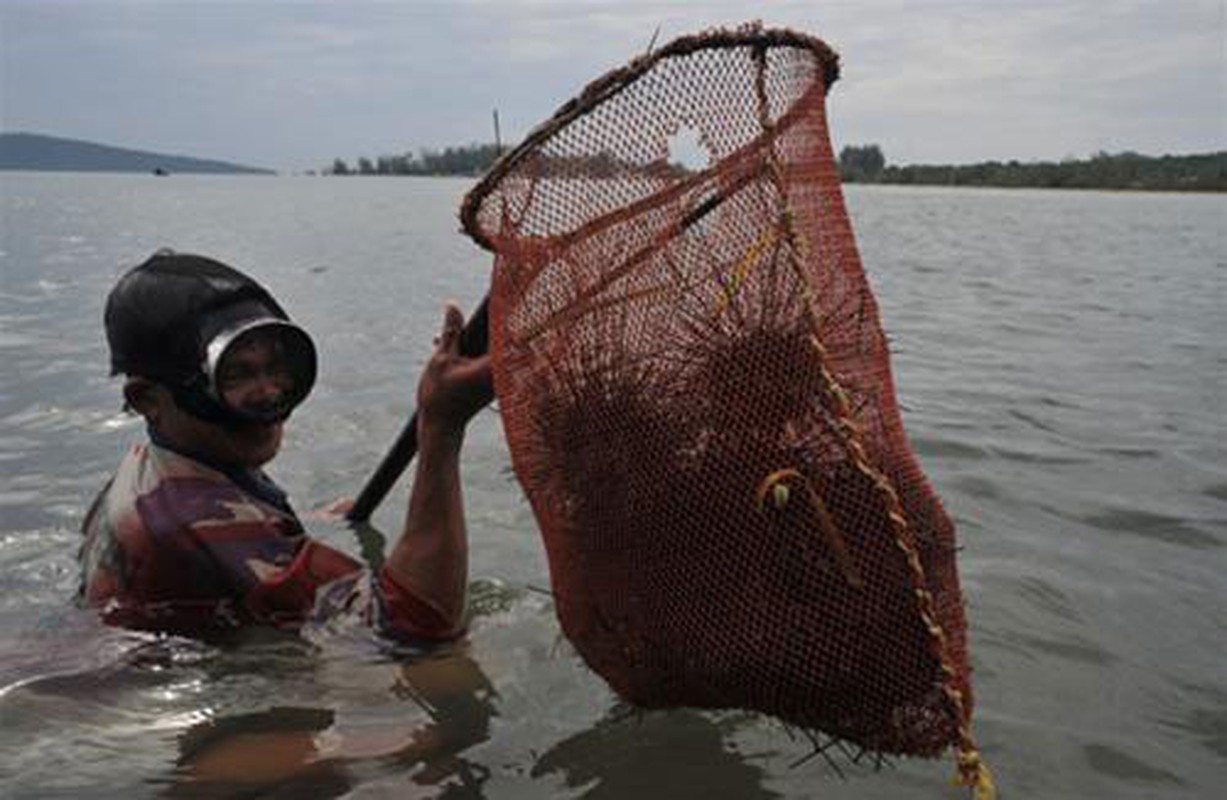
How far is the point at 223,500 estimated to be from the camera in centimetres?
332

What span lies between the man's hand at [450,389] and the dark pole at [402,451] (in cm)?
3

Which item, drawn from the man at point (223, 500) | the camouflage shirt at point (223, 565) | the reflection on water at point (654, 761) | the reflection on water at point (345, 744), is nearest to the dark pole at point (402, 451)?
the man at point (223, 500)

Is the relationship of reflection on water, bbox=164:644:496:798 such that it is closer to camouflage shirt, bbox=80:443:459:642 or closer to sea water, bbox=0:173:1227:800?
sea water, bbox=0:173:1227:800

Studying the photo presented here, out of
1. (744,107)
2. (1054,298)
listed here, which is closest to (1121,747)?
(744,107)

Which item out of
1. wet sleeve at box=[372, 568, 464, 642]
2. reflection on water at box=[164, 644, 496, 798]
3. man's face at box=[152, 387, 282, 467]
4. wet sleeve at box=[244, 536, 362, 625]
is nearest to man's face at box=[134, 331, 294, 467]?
man's face at box=[152, 387, 282, 467]

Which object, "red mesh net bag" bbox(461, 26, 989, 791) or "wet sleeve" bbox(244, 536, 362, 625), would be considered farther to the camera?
"wet sleeve" bbox(244, 536, 362, 625)

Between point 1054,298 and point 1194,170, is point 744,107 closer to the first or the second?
point 1054,298

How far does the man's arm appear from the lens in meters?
3.01

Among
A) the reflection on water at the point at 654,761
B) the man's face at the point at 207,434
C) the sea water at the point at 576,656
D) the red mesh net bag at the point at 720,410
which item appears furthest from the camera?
the man's face at the point at 207,434

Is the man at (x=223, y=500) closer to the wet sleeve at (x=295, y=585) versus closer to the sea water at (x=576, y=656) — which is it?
the wet sleeve at (x=295, y=585)

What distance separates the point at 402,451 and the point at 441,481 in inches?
42.1

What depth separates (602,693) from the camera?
3820 mm

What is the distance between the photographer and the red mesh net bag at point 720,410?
2.24 m

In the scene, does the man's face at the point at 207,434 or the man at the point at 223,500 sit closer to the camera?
the man at the point at 223,500
